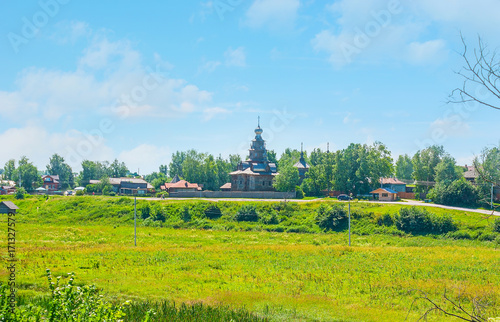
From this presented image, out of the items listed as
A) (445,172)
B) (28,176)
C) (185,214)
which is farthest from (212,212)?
(28,176)

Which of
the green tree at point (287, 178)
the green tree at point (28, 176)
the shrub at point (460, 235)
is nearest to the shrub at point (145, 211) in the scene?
the green tree at point (287, 178)

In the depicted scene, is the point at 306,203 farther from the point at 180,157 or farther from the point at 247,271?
the point at 180,157

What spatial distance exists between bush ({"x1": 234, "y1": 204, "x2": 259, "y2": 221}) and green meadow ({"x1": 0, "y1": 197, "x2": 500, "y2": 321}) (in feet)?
3.32

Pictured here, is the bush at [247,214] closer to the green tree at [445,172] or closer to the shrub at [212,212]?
the shrub at [212,212]

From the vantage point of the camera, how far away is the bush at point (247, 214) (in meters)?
61.3

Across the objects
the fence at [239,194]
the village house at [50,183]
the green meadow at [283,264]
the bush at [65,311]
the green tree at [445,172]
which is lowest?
the green meadow at [283,264]

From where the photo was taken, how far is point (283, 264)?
30.5 m

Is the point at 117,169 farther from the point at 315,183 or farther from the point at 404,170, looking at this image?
the point at 404,170

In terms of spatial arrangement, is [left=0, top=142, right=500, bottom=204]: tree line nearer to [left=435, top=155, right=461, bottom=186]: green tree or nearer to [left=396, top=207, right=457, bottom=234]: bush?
[left=435, top=155, right=461, bottom=186]: green tree

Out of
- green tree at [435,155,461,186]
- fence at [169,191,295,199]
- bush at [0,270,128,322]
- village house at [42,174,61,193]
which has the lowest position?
bush at [0,270,128,322]

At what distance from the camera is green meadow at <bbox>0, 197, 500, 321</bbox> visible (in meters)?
20.5

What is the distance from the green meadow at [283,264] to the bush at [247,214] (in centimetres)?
101

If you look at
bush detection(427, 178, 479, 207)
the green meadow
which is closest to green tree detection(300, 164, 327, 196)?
the green meadow

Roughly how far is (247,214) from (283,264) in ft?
102
